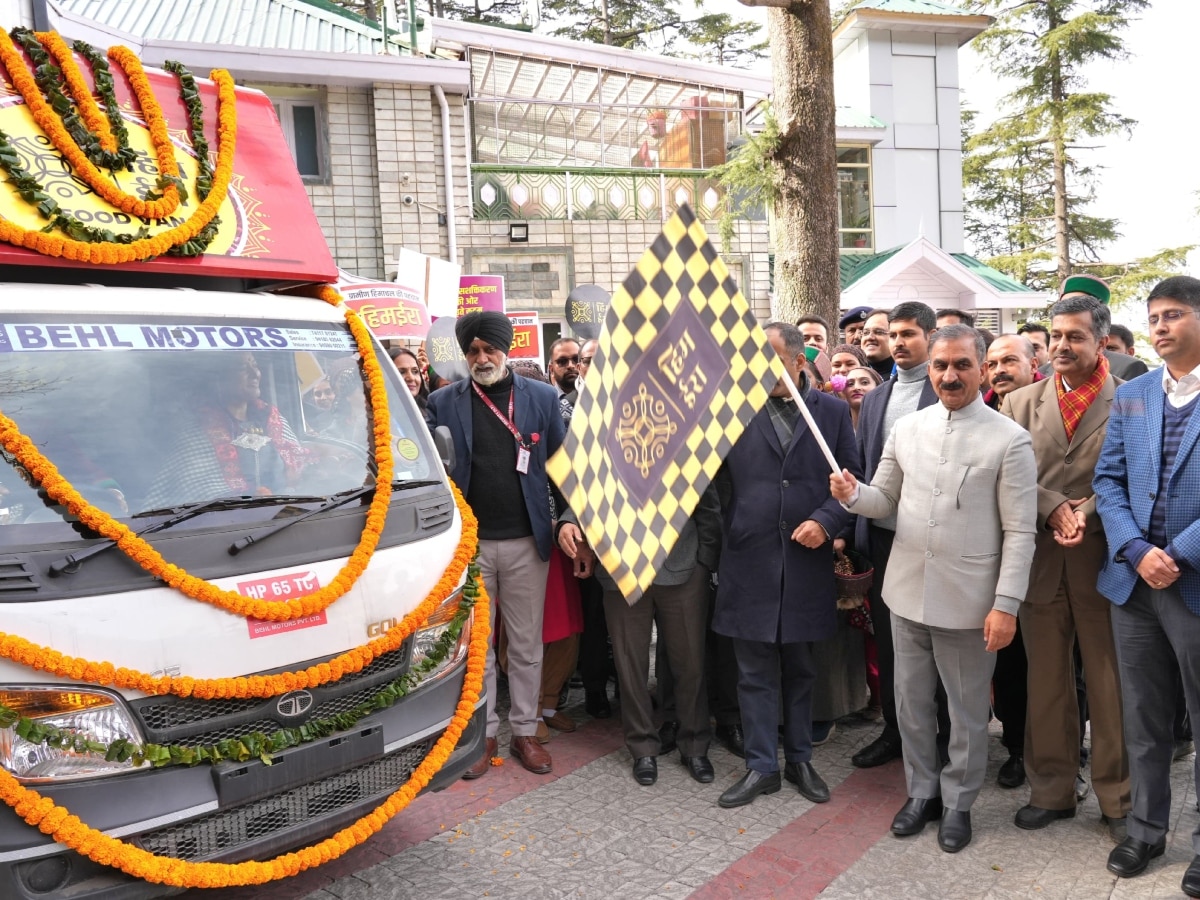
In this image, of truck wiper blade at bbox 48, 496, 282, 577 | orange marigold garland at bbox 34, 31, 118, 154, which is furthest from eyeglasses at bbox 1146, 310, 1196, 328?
orange marigold garland at bbox 34, 31, 118, 154

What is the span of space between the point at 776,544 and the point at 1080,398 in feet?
4.95

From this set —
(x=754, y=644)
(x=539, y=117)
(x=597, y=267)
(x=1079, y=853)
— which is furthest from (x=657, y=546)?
(x=539, y=117)

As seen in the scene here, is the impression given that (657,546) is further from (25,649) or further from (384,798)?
(25,649)

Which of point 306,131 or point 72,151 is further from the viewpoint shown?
point 306,131

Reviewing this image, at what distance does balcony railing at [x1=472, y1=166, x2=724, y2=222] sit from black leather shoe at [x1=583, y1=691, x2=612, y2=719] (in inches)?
422

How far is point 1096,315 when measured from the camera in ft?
13.4

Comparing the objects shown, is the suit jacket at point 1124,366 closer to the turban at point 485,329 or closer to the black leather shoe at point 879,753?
the black leather shoe at point 879,753

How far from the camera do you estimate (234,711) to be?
3.10 metres

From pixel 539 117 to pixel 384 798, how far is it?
14053mm

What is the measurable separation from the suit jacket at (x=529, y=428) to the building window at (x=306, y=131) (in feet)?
34.3

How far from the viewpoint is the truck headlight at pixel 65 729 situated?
2719 millimetres

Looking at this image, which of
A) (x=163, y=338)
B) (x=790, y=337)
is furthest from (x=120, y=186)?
(x=790, y=337)

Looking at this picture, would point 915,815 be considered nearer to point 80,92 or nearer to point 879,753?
point 879,753

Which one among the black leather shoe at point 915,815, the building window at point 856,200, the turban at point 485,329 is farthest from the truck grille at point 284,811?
the building window at point 856,200
